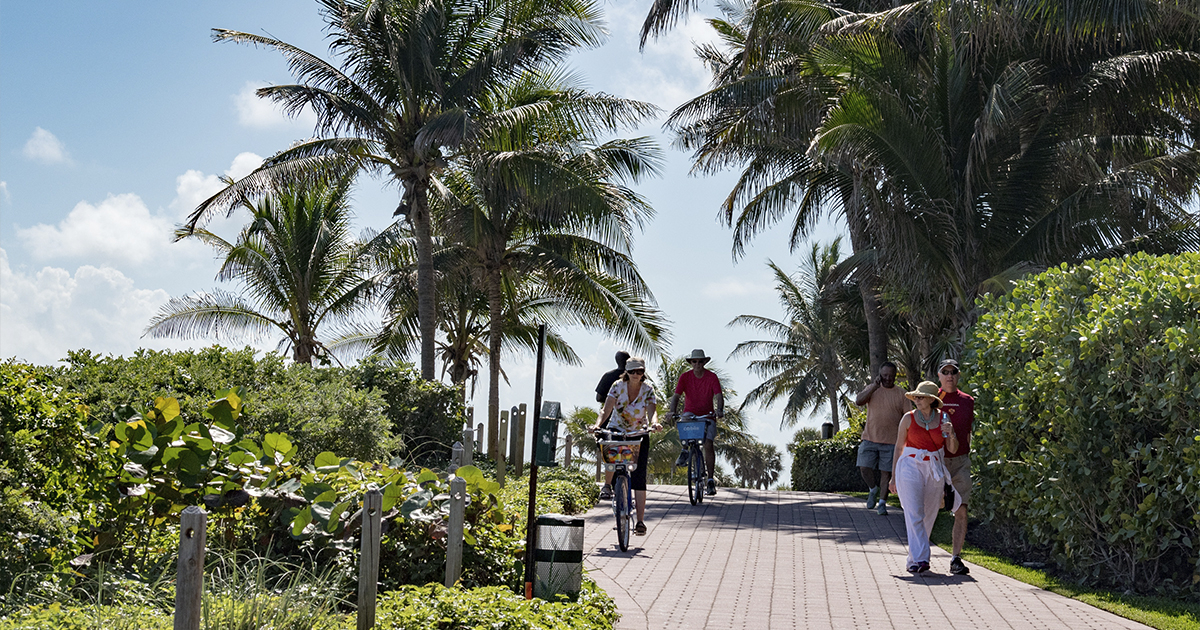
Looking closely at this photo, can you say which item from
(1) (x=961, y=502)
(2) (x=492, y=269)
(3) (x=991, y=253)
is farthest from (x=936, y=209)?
(2) (x=492, y=269)

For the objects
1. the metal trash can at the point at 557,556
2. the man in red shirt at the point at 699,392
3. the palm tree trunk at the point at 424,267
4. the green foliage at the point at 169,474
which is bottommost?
the metal trash can at the point at 557,556

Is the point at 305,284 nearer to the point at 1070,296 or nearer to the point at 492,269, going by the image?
the point at 492,269

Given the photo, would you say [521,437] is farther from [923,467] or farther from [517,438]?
[923,467]

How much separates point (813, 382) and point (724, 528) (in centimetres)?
2946

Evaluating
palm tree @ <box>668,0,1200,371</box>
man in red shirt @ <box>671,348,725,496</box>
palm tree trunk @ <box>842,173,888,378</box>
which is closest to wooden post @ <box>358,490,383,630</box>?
man in red shirt @ <box>671,348,725,496</box>

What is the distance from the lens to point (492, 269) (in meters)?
23.0

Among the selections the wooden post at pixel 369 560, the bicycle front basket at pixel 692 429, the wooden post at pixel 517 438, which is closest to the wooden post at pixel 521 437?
A: the wooden post at pixel 517 438

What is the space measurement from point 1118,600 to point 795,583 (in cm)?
250

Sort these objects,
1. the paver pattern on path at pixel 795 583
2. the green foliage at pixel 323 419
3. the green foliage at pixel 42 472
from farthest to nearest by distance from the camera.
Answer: the green foliage at pixel 323 419, the paver pattern on path at pixel 795 583, the green foliage at pixel 42 472

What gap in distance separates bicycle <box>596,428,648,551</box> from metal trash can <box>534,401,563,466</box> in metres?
3.02

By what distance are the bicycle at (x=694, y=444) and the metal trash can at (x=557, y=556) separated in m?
5.82

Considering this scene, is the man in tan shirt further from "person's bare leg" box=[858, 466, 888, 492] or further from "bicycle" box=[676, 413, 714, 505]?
"bicycle" box=[676, 413, 714, 505]

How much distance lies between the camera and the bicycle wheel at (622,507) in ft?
31.5

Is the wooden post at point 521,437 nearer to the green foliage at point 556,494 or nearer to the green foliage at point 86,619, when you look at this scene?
the green foliage at point 556,494
